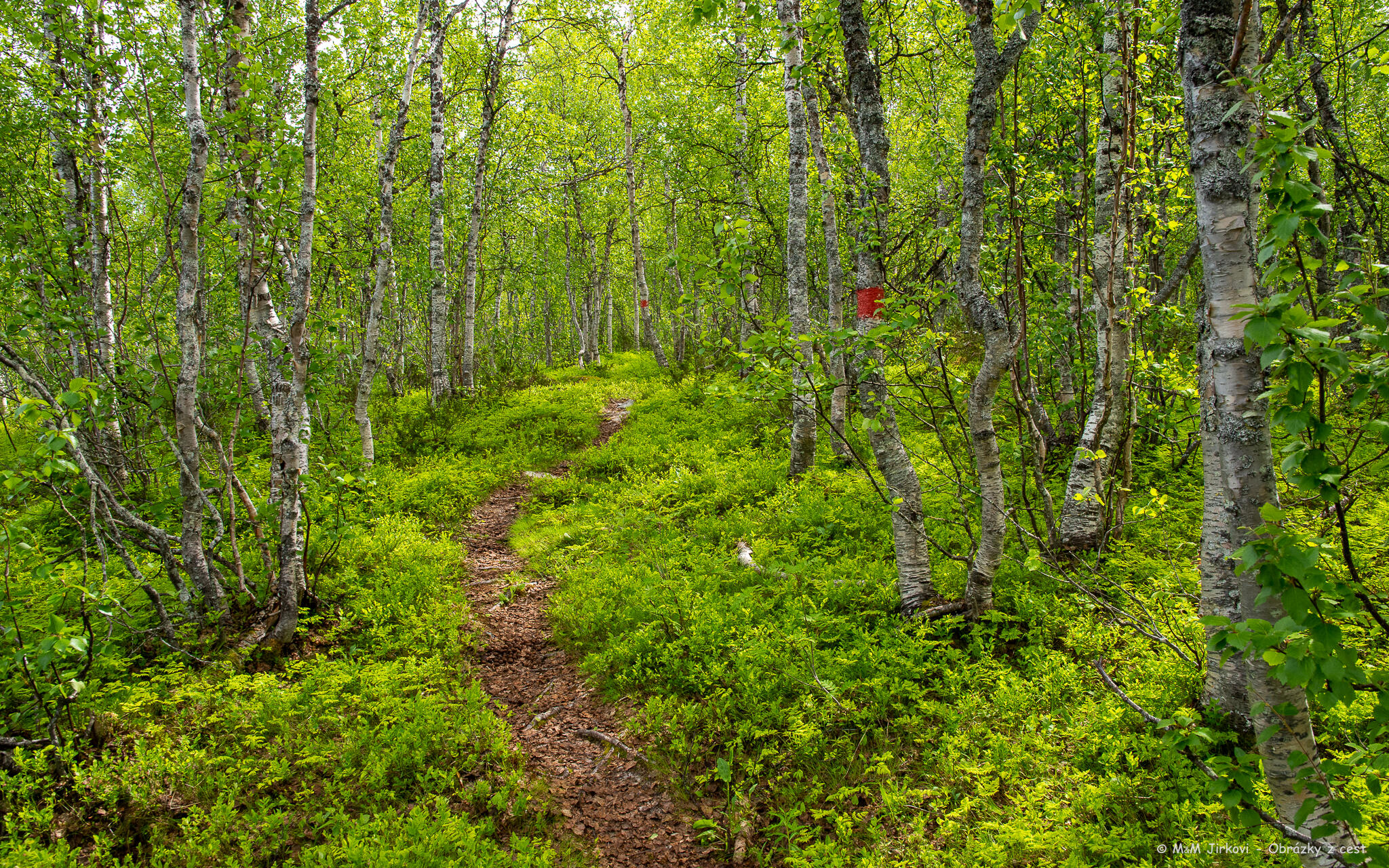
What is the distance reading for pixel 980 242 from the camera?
14.8 ft

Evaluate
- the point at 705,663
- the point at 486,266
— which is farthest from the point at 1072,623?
the point at 486,266

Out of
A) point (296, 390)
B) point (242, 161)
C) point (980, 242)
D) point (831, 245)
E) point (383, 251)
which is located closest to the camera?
point (980, 242)

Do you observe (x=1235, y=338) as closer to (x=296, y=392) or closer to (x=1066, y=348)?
(x=296, y=392)

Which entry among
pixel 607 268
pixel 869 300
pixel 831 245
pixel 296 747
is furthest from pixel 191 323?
pixel 607 268

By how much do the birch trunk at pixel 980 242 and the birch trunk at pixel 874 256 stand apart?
0.67 metres

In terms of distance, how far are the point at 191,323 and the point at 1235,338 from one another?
730 cm

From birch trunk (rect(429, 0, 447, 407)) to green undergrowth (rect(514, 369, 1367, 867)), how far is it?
26.5ft

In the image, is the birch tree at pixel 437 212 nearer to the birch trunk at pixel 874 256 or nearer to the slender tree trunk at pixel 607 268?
the slender tree trunk at pixel 607 268

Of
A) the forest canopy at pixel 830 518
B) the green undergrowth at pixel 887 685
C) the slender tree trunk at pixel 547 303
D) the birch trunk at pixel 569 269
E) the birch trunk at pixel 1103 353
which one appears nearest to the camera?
the forest canopy at pixel 830 518

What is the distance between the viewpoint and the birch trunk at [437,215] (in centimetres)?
1251

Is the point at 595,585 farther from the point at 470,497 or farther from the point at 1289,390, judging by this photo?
the point at 1289,390

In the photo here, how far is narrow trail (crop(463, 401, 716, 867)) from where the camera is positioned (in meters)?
4.11

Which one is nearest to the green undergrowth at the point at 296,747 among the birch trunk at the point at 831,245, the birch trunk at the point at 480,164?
the birch trunk at the point at 831,245

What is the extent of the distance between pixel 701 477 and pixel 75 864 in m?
7.37
